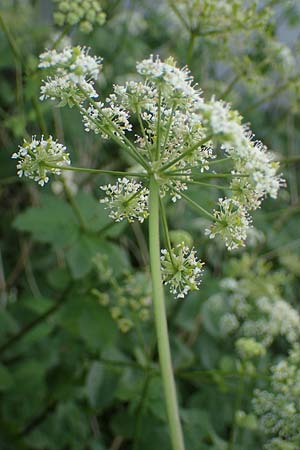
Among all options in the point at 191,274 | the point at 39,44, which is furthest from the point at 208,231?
the point at 39,44

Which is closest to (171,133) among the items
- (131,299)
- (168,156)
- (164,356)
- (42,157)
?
(168,156)

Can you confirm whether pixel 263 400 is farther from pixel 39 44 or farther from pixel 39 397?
pixel 39 44

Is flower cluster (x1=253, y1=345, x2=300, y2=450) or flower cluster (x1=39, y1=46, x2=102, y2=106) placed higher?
flower cluster (x1=39, y1=46, x2=102, y2=106)

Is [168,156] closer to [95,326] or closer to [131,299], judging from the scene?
[131,299]

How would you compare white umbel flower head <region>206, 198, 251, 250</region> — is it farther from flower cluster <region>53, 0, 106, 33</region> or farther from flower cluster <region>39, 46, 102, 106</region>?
flower cluster <region>53, 0, 106, 33</region>

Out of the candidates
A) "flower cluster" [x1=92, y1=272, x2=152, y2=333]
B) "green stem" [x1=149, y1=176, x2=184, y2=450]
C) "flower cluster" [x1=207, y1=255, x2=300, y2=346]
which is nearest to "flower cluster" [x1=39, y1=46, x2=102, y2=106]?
"green stem" [x1=149, y1=176, x2=184, y2=450]

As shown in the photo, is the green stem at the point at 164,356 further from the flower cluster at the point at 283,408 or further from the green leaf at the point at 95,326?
the green leaf at the point at 95,326
